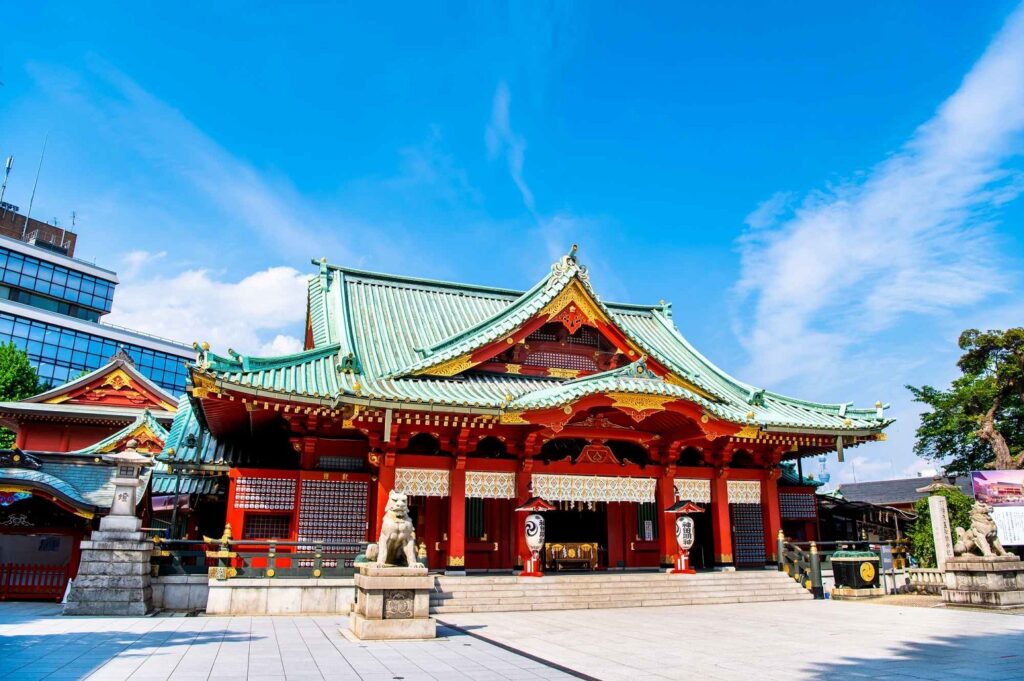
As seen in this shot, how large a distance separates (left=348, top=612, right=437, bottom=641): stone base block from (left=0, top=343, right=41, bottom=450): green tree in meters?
35.2

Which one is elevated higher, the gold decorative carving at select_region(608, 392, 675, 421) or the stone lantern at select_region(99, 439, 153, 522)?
the gold decorative carving at select_region(608, 392, 675, 421)

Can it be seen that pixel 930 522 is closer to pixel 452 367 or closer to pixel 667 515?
pixel 667 515

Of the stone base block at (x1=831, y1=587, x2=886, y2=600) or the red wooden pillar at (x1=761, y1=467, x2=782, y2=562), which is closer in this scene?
the stone base block at (x1=831, y1=587, x2=886, y2=600)

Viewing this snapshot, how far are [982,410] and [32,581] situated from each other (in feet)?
147

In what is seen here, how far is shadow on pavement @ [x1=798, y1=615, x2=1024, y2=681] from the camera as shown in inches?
359

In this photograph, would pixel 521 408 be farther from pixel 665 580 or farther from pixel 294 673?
pixel 294 673

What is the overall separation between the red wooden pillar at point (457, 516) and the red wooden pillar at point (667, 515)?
259 inches

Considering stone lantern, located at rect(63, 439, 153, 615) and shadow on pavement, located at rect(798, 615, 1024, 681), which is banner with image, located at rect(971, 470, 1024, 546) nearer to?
shadow on pavement, located at rect(798, 615, 1024, 681)

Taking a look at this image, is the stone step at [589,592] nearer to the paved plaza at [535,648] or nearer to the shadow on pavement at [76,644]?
the paved plaza at [535,648]

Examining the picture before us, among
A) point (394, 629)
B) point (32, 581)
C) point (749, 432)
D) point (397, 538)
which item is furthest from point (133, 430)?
point (749, 432)

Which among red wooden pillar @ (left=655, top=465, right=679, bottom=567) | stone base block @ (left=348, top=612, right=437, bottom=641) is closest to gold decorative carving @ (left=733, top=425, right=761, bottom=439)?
red wooden pillar @ (left=655, top=465, right=679, bottom=567)

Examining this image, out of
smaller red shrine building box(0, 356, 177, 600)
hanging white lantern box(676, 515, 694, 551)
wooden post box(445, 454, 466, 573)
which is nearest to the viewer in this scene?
smaller red shrine building box(0, 356, 177, 600)

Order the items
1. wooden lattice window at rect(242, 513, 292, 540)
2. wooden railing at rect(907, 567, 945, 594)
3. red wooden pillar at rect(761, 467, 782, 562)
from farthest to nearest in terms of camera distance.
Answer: red wooden pillar at rect(761, 467, 782, 562) → wooden railing at rect(907, 567, 945, 594) → wooden lattice window at rect(242, 513, 292, 540)

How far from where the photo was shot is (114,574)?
48.9ft
